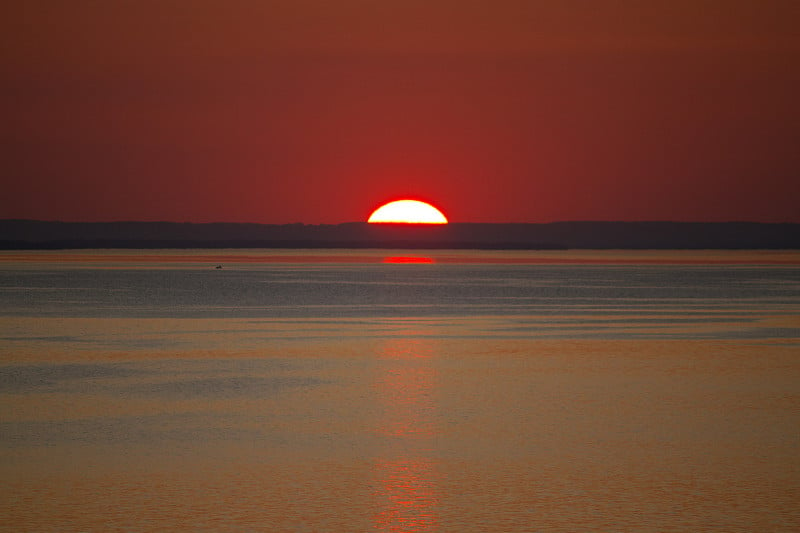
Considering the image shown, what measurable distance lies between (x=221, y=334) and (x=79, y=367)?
22.8ft

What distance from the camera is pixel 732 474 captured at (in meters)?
10.4

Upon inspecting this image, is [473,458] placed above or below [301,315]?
below

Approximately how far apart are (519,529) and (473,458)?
99.7 inches

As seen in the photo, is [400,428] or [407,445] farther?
[400,428]

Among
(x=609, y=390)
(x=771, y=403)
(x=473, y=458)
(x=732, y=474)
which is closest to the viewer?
(x=732, y=474)

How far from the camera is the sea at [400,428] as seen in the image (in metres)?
9.15

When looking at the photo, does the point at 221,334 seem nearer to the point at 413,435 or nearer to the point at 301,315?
the point at 301,315

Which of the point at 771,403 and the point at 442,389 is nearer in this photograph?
the point at 771,403

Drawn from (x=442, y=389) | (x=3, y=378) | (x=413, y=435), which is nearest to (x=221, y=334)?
(x=3, y=378)

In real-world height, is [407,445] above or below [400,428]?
below

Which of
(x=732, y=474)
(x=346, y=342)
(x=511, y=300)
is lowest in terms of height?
(x=732, y=474)

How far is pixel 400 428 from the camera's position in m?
12.8

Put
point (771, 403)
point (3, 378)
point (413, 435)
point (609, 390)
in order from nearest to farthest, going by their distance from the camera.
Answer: point (413, 435), point (771, 403), point (609, 390), point (3, 378)

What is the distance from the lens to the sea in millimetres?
9148
